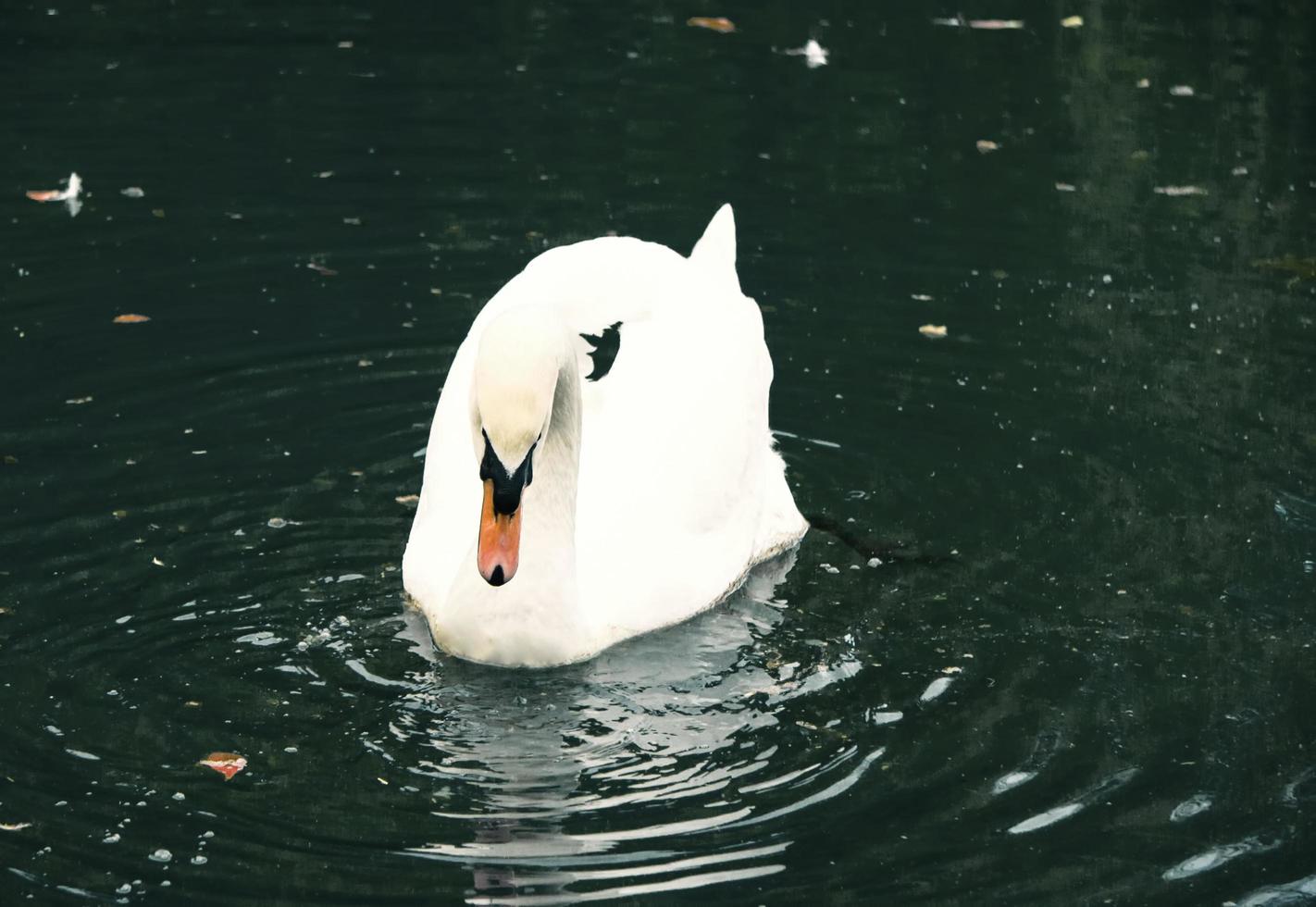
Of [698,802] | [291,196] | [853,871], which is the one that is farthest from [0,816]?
[291,196]

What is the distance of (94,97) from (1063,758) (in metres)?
10.6

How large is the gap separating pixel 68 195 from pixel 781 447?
5.48 meters

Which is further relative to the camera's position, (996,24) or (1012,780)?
(996,24)

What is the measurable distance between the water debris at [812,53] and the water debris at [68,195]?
6.43m

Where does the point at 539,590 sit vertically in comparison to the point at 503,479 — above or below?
below

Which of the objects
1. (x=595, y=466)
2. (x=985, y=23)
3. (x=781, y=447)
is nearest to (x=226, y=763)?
(x=595, y=466)

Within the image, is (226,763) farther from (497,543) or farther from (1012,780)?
(1012,780)

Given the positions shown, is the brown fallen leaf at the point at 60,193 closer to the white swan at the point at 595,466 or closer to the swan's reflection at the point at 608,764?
the white swan at the point at 595,466

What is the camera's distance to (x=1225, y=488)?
9.32 m

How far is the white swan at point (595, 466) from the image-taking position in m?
6.89

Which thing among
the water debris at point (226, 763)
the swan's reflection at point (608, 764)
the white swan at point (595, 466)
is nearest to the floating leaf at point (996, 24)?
the white swan at point (595, 466)

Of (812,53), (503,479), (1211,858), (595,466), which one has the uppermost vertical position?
(503,479)

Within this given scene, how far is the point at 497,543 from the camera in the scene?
22.2 feet

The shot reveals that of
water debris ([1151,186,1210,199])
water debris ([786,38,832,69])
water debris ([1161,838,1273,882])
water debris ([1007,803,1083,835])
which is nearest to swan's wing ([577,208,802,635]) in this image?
water debris ([1007,803,1083,835])
